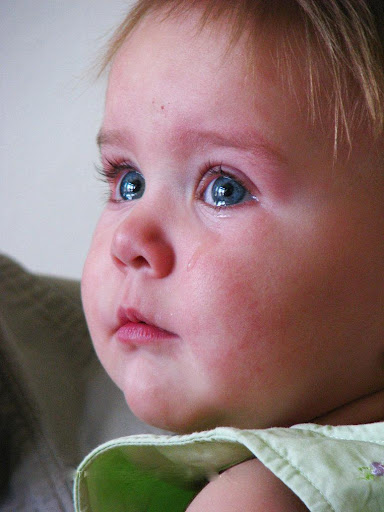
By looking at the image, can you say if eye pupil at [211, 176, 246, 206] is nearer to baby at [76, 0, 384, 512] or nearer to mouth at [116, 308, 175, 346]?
baby at [76, 0, 384, 512]

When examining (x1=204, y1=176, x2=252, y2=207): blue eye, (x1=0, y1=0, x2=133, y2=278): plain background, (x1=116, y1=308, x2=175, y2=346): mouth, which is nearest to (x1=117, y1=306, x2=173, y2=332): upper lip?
(x1=116, y1=308, x2=175, y2=346): mouth

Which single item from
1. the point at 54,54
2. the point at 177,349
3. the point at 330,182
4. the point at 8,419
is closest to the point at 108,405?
the point at 8,419

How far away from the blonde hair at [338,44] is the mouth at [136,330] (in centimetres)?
20

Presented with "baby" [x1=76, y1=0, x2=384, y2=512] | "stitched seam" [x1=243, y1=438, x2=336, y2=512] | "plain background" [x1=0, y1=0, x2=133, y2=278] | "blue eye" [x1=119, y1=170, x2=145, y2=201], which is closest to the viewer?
"stitched seam" [x1=243, y1=438, x2=336, y2=512]

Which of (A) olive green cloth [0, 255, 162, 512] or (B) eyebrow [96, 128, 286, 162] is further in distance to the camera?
(A) olive green cloth [0, 255, 162, 512]

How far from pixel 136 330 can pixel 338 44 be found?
0.92 ft

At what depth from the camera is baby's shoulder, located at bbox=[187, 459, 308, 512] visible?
47 cm

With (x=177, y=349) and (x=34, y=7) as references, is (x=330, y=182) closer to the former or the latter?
(x=177, y=349)

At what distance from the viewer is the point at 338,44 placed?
1.84ft

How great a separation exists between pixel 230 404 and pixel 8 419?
29 cm

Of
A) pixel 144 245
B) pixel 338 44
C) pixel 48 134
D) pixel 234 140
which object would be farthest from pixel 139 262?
pixel 48 134

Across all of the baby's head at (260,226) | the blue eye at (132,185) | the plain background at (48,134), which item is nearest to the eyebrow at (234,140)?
the baby's head at (260,226)

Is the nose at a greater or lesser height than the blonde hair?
lesser

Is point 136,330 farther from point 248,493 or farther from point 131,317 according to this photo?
point 248,493
